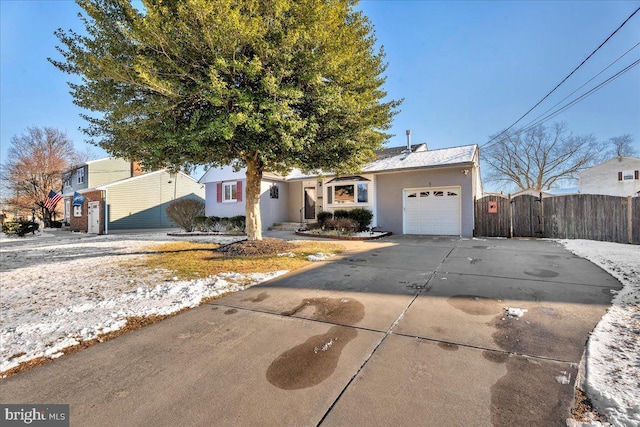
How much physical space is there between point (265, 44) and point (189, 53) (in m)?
1.55

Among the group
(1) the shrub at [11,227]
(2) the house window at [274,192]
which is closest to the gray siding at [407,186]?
(2) the house window at [274,192]

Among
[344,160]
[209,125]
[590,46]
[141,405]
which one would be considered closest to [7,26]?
[209,125]

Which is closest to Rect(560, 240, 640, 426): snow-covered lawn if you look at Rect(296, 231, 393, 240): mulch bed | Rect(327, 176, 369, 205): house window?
Rect(296, 231, 393, 240): mulch bed

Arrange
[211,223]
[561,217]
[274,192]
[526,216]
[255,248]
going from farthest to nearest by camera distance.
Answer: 1. [274,192]
2. [211,223]
3. [526,216]
4. [561,217]
5. [255,248]

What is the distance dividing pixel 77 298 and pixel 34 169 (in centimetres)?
2883

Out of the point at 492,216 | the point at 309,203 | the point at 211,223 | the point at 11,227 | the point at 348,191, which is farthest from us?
the point at 11,227

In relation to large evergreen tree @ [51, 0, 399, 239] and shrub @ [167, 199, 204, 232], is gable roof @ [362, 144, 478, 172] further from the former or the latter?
shrub @ [167, 199, 204, 232]

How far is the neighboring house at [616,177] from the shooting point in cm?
2191

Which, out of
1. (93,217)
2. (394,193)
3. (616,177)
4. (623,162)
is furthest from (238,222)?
(623,162)

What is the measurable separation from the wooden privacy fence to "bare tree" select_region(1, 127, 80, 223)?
32.9m

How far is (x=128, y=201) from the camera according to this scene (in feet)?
64.3

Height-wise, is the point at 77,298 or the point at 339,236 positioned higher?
the point at 339,236

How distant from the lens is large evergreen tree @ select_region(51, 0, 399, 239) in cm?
511

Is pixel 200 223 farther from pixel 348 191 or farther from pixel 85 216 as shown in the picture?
pixel 85 216
